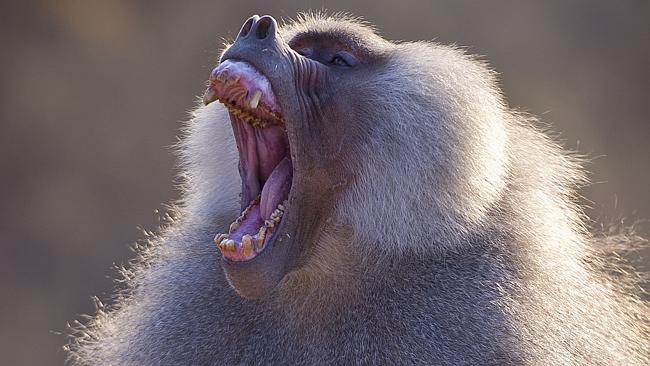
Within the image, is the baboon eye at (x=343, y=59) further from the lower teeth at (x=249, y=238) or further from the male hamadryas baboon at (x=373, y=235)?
the lower teeth at (x=249, y=238)

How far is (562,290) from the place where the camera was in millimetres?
3271

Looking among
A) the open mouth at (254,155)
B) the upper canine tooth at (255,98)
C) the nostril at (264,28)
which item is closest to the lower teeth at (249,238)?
the open mouth at (254,155)

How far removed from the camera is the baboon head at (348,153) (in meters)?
3.17

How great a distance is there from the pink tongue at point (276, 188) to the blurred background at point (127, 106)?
148 inches

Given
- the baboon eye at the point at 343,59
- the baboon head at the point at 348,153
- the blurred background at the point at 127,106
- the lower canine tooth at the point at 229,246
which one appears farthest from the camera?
the blurred background at the point at 127,106

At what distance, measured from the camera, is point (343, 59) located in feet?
11.5

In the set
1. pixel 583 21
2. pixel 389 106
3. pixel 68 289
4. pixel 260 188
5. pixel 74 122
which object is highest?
pixel 389 106

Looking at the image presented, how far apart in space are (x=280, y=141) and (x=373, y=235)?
0.42 meters

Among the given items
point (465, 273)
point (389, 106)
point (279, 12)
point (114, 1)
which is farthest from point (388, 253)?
point (114, 1)

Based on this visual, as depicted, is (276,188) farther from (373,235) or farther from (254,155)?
(373,235)

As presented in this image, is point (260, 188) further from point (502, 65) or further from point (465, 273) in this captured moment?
point (502, 65)

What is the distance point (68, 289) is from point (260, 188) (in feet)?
12.8

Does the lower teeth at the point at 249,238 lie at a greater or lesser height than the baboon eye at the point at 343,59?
lesser

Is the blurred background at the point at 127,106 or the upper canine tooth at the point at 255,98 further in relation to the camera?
the blurred background at the point at 127,106
